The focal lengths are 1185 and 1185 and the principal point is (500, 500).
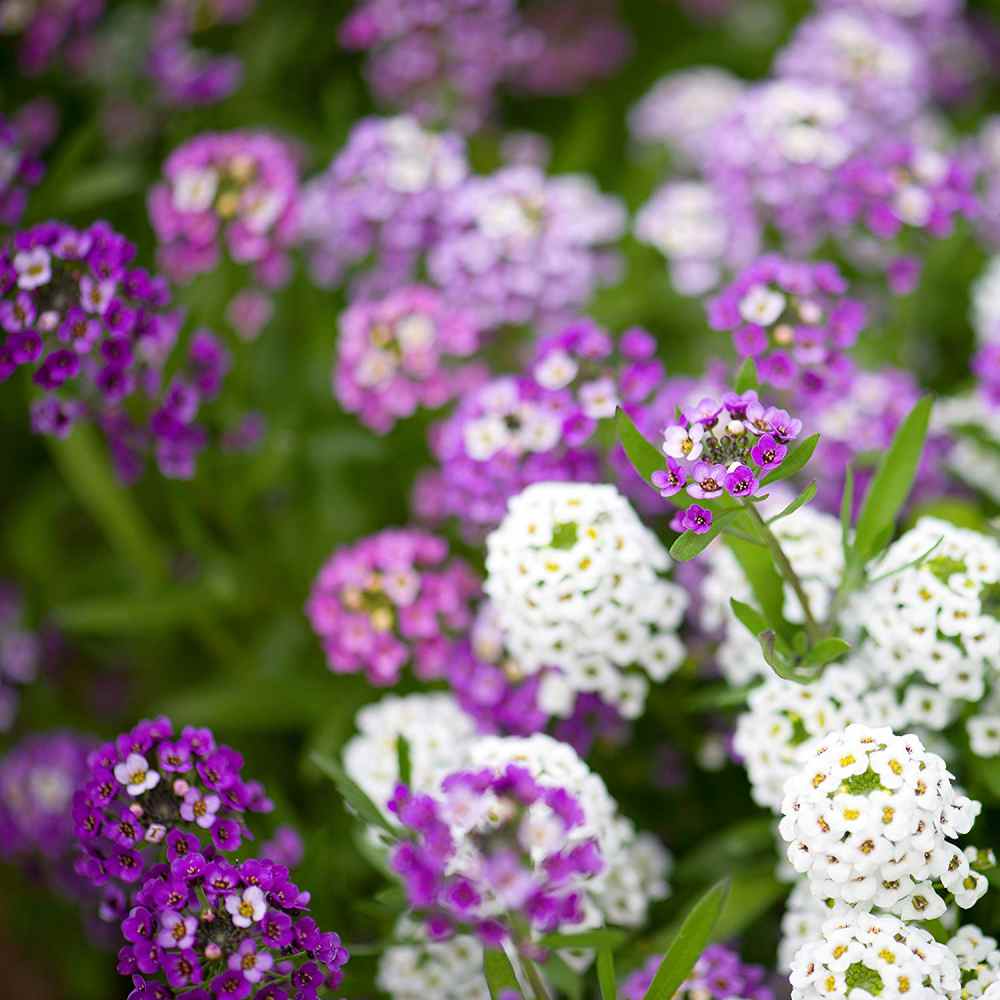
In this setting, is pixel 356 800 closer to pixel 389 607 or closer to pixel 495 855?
pixel 495 855

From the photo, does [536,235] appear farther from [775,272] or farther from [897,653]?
[897,653]

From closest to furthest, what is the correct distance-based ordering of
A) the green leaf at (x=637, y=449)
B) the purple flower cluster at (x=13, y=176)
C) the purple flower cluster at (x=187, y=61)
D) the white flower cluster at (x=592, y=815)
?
1. the green leaf at (x=637, y=449)
2. the white flower cluster at (x=592, y=815)
3. the purple flower cluster at (x=13, y=176)
4. the purple flower cluster at (x=187, y=61)

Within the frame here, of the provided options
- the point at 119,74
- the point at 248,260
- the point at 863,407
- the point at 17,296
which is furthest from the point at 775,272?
the point at 119,74

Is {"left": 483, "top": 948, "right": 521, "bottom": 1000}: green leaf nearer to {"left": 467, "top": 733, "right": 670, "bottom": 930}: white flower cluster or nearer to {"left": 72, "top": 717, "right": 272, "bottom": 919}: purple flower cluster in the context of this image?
{"left": 467, "top": 733, "right": 670, "bottom": 930}: white flower cluster

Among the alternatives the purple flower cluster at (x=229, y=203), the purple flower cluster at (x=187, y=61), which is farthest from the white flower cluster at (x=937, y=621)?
the purple flower cluster at (x=187, y=61)

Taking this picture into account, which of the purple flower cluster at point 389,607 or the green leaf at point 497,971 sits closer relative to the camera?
the green leaf at point 497,971

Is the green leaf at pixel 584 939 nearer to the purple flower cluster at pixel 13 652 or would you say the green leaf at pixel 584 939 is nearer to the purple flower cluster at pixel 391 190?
the purple flower cluster at pixel 13 652
